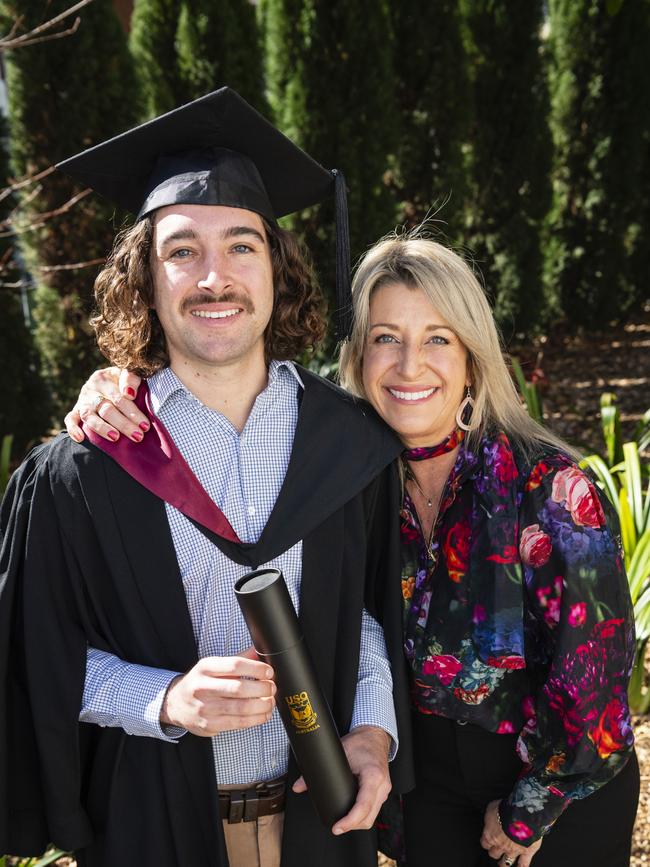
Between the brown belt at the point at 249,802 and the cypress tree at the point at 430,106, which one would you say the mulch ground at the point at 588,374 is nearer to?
the cypress tree at the point at 430,106

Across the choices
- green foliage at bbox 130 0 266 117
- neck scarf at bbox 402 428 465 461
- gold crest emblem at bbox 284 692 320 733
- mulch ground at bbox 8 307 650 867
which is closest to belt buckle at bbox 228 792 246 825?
gold crest emblem at bbox 284 692 320 733

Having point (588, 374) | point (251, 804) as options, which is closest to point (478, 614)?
point (251, 804)

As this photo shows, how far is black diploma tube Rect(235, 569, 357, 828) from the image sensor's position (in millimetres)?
1329

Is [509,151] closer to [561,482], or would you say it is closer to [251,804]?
[561,482]

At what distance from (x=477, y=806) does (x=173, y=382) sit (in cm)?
125

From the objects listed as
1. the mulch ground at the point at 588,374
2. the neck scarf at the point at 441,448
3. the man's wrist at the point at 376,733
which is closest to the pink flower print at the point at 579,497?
the neck scarf at the point at 441,448

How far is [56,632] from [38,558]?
0.51ft

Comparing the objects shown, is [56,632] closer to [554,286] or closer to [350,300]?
[350,300]

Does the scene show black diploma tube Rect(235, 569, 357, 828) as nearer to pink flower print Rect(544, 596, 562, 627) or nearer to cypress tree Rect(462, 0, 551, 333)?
pink flower print Rect(544, 596, 562, 627)

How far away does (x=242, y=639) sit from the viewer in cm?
175

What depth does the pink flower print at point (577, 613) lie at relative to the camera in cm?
176

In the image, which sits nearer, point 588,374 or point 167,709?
point 167,709

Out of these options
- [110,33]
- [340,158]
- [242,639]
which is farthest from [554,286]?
[242,639]

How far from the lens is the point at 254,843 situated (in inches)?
69.4
